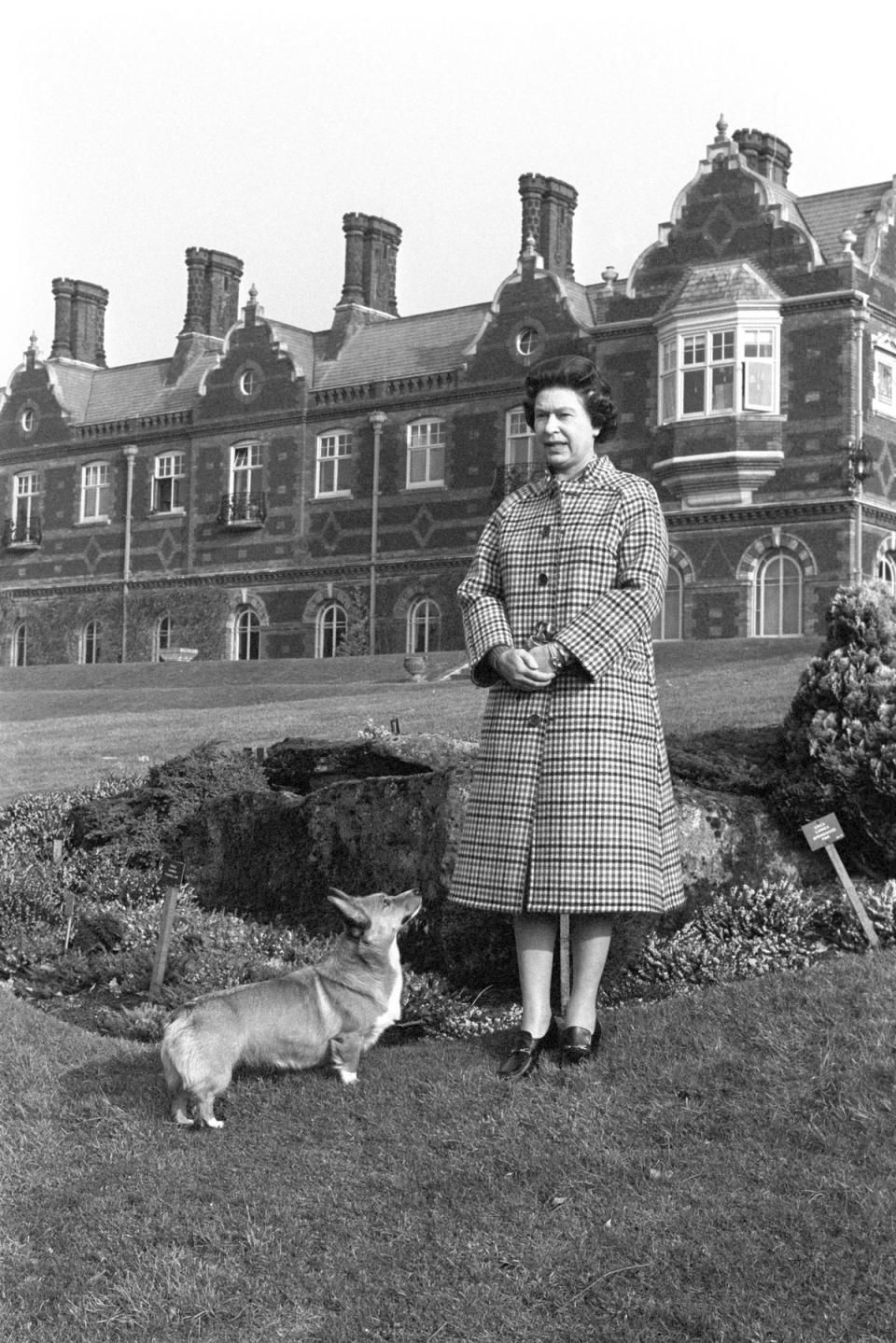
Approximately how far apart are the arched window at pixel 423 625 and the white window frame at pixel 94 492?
11.3m

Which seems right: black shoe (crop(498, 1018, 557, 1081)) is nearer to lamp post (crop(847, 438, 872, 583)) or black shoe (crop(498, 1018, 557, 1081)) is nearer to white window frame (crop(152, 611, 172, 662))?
lamp post (crop(847, 438, 872, 583))

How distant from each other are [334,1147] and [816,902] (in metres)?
3.07

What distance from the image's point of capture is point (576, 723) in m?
5.98

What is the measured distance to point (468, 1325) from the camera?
4.48 meters

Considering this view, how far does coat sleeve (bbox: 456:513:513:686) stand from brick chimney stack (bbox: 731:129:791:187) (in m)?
28.9

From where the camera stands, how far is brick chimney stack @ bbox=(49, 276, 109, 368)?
48.1 m

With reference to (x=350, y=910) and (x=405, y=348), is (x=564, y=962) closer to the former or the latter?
(x=350, y=910)

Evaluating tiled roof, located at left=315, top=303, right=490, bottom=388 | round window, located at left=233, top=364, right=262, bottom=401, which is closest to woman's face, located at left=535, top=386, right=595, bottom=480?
tiled roof, located at left=315, top=303, right=490, bottom=388

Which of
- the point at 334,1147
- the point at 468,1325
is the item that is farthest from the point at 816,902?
the point at 468,1325

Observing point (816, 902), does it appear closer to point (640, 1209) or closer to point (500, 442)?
point (640, 1209)

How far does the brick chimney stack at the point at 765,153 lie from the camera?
3353 centimetres

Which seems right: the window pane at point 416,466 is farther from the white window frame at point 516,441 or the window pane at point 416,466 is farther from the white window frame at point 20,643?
the white window frame at point 20,643

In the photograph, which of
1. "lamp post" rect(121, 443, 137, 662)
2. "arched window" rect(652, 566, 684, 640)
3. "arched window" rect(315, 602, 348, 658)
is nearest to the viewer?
"arched window" rect(652, 566, 684, 640)

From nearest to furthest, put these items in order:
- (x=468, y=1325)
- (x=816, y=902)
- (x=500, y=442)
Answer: (x=468, y=1325) < (x=816, y=902) < (x=500, y=442)
